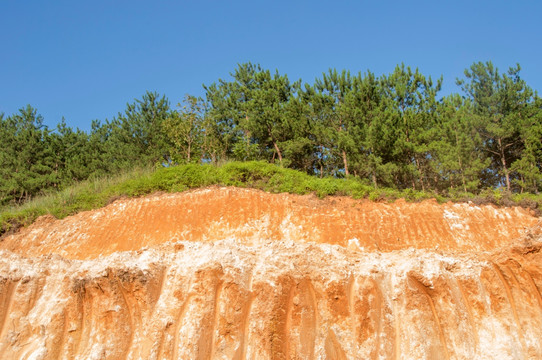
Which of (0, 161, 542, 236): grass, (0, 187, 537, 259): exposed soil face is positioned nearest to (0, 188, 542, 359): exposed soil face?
(0, 187, 537, 259): exposed soil face

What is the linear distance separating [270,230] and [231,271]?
6.50 meters

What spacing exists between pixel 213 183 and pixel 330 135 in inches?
364

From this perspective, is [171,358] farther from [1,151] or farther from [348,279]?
[1,151]

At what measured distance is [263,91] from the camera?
28.6 meters

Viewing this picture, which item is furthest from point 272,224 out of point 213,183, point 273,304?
point 273,304

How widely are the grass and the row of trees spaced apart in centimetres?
517

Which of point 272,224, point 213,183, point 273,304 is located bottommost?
point 273,304

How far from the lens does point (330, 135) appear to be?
23672mm

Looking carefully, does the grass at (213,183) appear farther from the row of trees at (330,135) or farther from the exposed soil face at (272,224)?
the row of trees at (330,135)

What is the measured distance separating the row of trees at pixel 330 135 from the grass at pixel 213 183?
5170 mm

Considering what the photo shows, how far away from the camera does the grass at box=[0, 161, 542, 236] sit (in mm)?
16125

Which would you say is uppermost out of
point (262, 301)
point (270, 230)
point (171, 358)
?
point (270, 230)

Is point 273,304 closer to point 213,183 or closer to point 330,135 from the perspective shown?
point 213,183

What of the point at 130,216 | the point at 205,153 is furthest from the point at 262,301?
the point at 205,153
